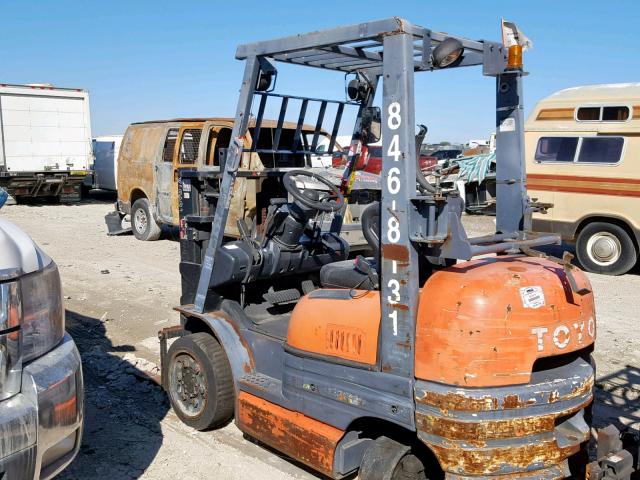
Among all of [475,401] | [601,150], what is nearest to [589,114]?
[601,150]

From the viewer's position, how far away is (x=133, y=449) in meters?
4.42

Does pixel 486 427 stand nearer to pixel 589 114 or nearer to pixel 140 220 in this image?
pixel 589 114

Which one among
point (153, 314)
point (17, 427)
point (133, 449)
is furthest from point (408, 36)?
point (153, 314)

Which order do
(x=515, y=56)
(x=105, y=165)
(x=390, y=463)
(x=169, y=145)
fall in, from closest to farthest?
(x=390, y=463) < (x=515, y=56) < (x=169, y=145) < (x=105, y=165)

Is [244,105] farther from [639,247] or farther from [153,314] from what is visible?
[639,247]

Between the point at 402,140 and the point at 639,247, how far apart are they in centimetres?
890

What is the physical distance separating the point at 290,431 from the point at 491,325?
153cm

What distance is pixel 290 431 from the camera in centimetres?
389

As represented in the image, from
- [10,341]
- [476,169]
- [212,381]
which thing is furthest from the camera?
[476,169]

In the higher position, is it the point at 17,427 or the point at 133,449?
the point at 17,427

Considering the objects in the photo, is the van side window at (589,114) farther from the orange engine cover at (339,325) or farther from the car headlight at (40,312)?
the car headlight at (40,312)

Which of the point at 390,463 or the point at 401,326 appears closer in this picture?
the point at 401,326

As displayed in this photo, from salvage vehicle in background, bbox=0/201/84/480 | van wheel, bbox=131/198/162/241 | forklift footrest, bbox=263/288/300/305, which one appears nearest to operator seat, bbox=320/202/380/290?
forklift footrest, bbox=263/288/300/305

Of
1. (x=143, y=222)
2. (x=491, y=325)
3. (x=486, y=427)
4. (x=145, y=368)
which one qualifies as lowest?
(x=145, y=368)
